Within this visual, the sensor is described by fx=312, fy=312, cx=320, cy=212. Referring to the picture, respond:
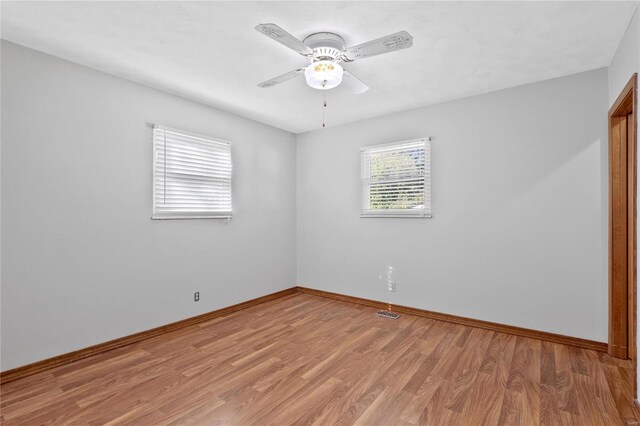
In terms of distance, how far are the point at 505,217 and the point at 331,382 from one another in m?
2.48

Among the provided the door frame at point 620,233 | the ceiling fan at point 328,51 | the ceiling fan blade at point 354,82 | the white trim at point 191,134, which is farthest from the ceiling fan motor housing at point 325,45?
the door frame at point 620,233

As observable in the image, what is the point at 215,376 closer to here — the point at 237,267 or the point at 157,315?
the point at 157,315

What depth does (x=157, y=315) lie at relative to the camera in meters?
3.32

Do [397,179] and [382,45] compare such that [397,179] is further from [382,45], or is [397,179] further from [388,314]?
[382,45]

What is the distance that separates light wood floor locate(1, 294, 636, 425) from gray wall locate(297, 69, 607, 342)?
0.44 metres

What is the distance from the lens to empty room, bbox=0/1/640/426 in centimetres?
212

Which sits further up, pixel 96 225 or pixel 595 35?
pixel 595 35

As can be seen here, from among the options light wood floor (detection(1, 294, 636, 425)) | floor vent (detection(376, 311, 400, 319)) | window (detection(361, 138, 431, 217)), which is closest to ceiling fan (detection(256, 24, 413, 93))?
window (detection(361, 138, 431, 217))

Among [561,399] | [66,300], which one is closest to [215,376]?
[66,300]

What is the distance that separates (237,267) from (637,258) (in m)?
3.89

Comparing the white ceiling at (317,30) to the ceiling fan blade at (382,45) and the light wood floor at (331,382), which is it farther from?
the light wood floor at (331,382)

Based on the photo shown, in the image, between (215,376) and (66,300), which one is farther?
(66,300)

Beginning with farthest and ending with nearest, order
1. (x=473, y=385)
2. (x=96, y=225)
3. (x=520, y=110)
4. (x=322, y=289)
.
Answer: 1. (x=322, y=289)
2. (x=520, y=110)
3. (x=96, y=225)
4. (x=473, y=385)

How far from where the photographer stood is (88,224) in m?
2.83
